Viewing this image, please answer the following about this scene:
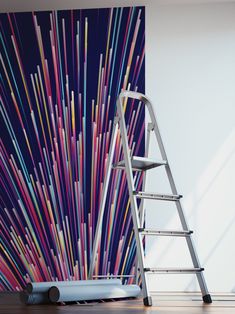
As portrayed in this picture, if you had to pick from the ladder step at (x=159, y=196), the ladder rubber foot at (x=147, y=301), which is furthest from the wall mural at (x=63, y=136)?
the ladder rubber foot at (x=147, y=301)

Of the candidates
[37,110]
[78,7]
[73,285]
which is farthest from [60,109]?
[73,285]

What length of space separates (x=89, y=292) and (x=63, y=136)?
1787 mm

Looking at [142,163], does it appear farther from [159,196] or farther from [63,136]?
[63,136]

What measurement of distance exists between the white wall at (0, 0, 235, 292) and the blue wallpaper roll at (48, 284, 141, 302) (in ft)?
3.54

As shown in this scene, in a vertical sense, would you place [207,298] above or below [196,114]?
below

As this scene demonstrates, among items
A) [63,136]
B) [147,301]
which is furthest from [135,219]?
[63,136]

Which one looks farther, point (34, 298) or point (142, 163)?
point (142, 163)

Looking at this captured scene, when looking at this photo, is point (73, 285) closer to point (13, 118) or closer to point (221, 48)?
point (13, 118)

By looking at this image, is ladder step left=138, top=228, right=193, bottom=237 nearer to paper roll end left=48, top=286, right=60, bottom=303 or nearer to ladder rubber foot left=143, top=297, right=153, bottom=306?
ladder rubber foot left=143, top=297, right=153, bottom=306

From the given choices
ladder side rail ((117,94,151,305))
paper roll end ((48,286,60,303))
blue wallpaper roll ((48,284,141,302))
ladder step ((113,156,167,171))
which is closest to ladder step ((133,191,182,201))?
ladder side rail ((117,94,151,305))

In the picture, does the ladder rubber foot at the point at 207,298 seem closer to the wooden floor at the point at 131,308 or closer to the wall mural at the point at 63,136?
the wooden floor at the point at 131,308

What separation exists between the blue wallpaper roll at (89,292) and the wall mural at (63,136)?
3.65 feet

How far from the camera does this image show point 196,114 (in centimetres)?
451

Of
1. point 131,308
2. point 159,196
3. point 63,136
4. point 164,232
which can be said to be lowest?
point 131,308
